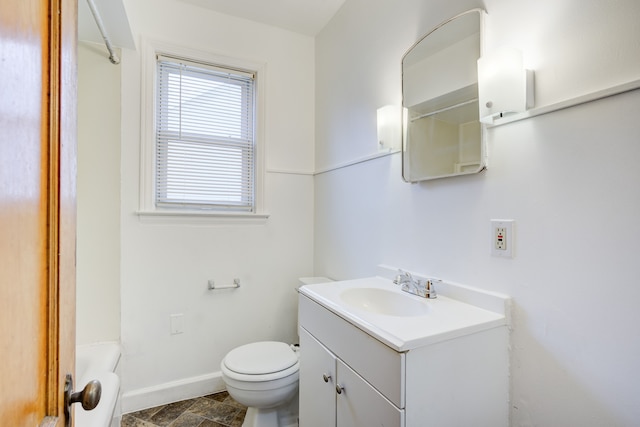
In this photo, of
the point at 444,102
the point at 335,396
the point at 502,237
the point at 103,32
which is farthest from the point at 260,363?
the point at 103,32

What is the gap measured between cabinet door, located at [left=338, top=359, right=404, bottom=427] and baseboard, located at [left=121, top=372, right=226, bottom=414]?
4.28ft

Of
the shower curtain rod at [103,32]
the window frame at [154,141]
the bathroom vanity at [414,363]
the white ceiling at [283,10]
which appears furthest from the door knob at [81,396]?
the white ceiling at [283,10]

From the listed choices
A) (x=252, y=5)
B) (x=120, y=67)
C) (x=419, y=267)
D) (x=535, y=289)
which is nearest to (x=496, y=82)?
(x=535, y=289)

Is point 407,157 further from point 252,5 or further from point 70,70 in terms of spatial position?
point 252,5

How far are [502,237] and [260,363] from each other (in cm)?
132

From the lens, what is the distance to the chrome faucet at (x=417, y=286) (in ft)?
4.26

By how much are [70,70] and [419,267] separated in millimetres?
1374

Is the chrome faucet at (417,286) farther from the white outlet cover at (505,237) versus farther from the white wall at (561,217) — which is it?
the white outlet cover at (505,237)

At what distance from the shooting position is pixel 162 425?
1.80 m

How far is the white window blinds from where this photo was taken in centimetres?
207

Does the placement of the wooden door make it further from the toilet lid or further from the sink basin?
the toilet lid

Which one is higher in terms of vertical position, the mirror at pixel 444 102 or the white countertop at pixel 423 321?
the mirror at pixel 444 102

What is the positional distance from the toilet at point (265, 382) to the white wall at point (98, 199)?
2.87ft

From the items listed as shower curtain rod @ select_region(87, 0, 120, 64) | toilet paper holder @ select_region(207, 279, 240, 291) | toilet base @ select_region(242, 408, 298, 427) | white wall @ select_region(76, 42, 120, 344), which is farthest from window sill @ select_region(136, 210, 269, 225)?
toilet base @ select_region(242, 408, 298, 427)
